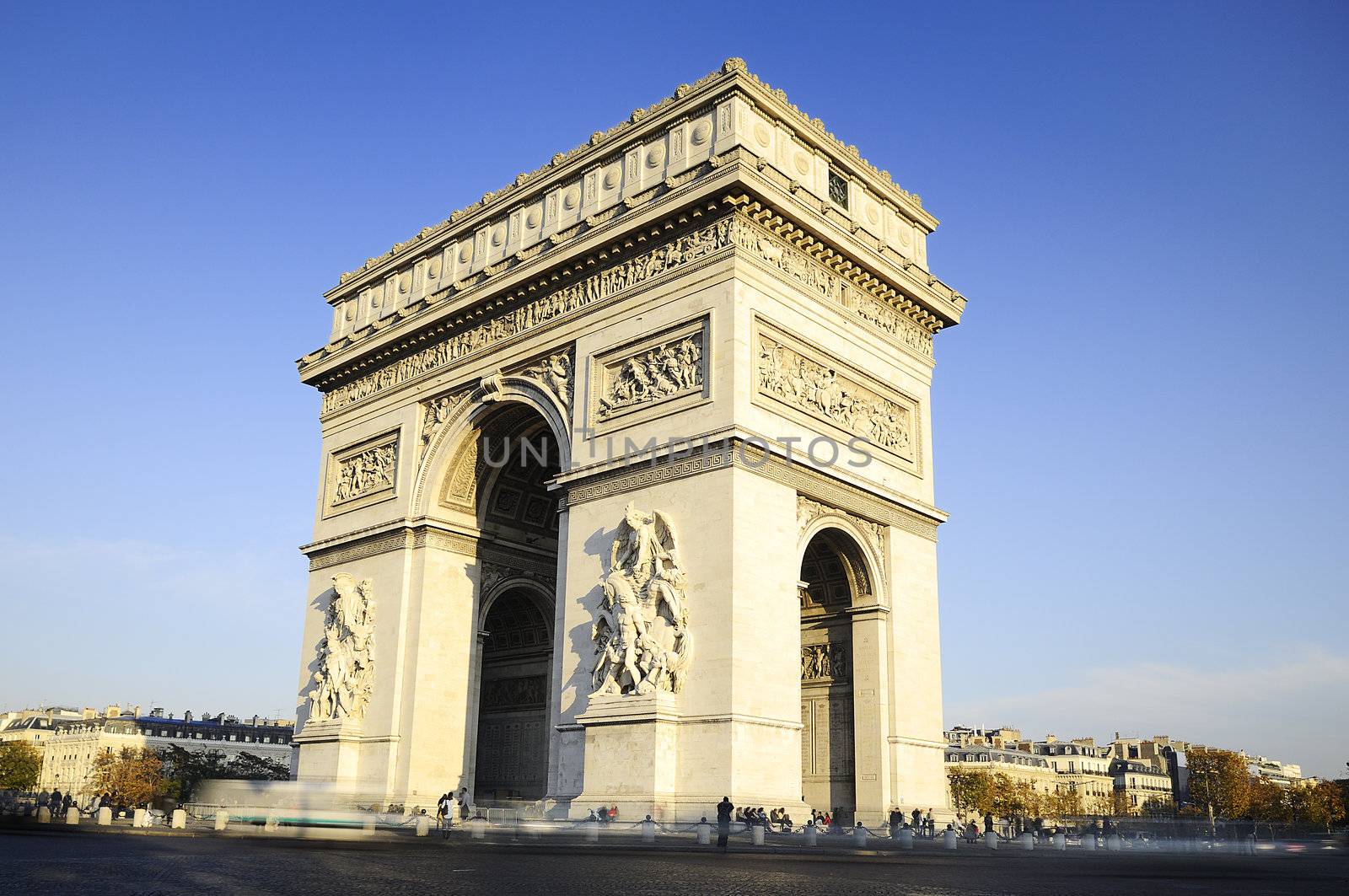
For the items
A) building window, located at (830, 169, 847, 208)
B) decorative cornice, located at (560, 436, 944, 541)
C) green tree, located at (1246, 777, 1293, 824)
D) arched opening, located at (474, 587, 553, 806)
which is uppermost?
building window, located at (830, 169, 847, 208)

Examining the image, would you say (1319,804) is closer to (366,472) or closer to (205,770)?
(205,770)

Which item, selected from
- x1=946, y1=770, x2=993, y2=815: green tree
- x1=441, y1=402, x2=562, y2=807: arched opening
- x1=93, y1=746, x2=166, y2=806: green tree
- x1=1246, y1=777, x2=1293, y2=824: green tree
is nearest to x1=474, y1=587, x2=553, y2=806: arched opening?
x1=441, y1=402, x2=562, y2=807: arched opening

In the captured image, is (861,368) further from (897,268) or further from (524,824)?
(524,824)

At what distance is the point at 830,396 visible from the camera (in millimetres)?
23016

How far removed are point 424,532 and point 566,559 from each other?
506 centimetres

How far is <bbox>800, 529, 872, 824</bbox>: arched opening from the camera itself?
75.3 ft

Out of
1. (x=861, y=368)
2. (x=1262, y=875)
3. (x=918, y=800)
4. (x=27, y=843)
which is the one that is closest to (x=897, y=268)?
(x=861, y=368)

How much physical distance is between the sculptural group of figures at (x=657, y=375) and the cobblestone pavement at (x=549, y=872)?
8.88 meters

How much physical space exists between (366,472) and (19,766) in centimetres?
6892

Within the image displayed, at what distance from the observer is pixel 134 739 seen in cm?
8988

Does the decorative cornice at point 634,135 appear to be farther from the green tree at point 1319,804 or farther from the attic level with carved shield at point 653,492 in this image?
the green tree at point 1319,804

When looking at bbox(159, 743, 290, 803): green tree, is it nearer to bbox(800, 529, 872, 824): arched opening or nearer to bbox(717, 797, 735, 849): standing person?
bbox(800, 529, 872, 824): arched opening

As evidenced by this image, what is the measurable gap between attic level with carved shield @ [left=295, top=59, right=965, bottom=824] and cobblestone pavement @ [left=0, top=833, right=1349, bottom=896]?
16.8 feet
